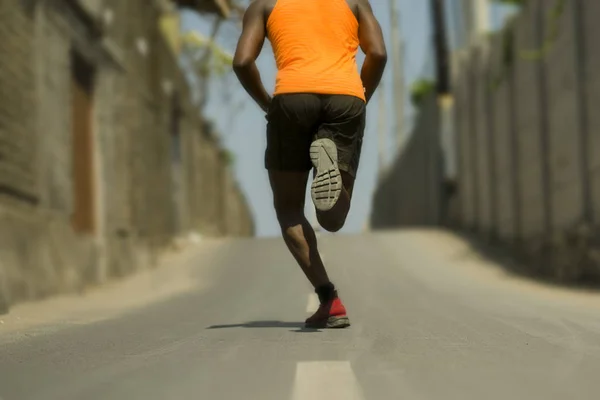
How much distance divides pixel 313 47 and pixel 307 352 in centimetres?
169

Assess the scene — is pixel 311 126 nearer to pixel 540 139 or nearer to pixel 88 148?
pixel 540 139

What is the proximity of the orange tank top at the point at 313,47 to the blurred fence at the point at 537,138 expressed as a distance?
6907 mm

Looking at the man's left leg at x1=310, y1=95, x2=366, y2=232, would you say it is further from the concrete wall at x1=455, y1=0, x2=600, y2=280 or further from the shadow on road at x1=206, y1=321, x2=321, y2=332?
the concrete wall at x1=455, y1=0, x2=600, y2=280

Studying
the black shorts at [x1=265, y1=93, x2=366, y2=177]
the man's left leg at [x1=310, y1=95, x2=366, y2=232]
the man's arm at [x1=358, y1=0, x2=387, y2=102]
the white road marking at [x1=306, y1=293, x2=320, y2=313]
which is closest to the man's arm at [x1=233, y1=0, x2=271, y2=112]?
the black shorts at [x1=265, y1=93, x2=366, y2=177]

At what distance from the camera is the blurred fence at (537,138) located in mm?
12055

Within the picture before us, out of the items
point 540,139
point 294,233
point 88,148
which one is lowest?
point 294,233

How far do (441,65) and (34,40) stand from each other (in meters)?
13.7

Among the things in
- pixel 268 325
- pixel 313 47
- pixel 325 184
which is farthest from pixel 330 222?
pixel 268 325

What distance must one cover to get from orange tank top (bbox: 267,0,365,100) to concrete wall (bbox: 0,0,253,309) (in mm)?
4239

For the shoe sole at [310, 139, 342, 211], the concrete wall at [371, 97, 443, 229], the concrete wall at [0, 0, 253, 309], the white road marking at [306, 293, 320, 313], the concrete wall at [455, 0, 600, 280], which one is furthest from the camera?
the concrete wall at [371, 97, 443, 229]

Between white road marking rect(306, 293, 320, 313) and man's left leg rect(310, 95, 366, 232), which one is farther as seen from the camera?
white road marking rect(306, 293, 320, 313)

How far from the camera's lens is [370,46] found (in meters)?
5.32

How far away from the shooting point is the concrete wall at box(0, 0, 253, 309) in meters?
10.5

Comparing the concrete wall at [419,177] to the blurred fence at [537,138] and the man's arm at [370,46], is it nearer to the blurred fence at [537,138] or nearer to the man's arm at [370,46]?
the blurred fence at [537,138]
